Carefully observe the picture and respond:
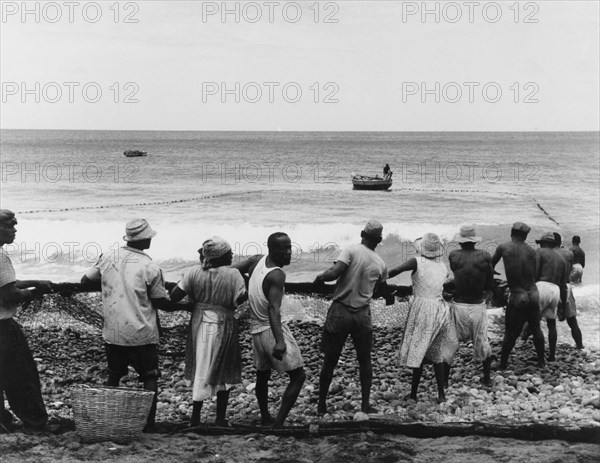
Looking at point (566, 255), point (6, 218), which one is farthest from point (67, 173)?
point (6, 218)

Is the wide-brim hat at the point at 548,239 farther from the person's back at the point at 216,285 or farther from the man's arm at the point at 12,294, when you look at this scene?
the man's arm at the point at 12,294

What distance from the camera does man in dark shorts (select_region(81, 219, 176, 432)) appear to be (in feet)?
Answer: 17.5

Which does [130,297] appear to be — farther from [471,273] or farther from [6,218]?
[471,273]

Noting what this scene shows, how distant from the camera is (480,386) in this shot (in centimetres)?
742

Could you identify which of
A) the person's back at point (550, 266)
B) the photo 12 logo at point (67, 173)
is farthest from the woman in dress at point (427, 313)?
the photo 12 logo at point (67, 173)

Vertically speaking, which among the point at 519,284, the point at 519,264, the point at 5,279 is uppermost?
the point at 5,279

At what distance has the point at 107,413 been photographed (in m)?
4.89

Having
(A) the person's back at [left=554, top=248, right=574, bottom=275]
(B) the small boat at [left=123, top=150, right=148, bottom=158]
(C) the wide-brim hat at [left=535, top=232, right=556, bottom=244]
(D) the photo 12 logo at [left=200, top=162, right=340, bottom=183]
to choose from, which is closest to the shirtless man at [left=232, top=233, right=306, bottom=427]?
(C) the wide-brim hat at [left=535, top=232, right=556, bottom=244]

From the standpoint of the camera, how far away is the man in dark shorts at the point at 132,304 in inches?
210

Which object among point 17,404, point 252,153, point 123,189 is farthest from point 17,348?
point 252,153

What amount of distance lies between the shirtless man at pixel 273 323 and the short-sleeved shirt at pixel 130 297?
2.30 feet

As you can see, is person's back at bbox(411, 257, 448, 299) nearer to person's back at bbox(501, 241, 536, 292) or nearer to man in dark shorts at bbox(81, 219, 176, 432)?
person's back at bbox(501, 241, 536, 292)

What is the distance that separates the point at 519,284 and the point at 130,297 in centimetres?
441

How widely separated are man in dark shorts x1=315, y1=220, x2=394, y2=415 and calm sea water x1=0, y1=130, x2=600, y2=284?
32.4 ft
